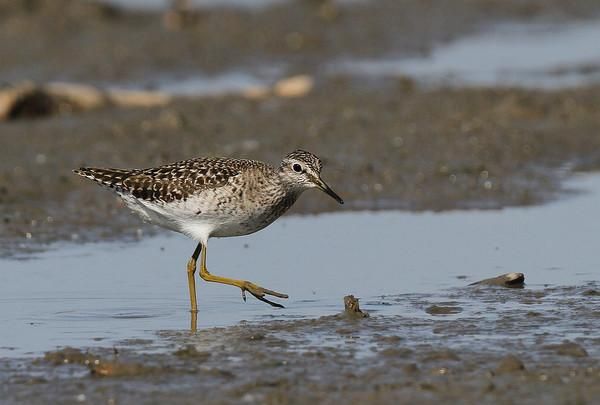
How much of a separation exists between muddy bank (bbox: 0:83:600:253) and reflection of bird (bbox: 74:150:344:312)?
2.35m

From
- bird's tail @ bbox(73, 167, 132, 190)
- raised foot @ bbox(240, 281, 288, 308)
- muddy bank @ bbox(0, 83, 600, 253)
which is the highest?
muddy bank @ bbox(0, 83, 600, 253)

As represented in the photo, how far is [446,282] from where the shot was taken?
1142cm

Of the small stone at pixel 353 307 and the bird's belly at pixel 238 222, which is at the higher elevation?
the bird's belly at pixel 238 222

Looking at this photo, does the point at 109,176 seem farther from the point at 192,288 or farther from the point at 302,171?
the point at 302,171

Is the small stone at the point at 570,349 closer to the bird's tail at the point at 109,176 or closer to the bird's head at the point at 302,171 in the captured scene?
the bird's head at the point at 302,171

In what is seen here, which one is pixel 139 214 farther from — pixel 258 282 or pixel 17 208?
pixel 17 208

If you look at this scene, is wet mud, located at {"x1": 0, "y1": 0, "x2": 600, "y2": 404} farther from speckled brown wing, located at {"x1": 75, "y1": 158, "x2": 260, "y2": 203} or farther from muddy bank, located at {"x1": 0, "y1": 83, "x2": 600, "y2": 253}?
speckled brown wing, located at {"x1": 75, "y1": 158, "x2": 260, "y2": 203}

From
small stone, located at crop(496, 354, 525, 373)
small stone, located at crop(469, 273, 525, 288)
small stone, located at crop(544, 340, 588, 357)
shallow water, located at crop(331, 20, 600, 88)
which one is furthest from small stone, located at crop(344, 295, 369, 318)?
shallow water, located at crop(331, 20, 600, 88)

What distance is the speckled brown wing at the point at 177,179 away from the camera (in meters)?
10.9

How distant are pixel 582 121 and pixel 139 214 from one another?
8519mm

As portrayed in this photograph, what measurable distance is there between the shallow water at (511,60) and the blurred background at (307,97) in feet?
0.17

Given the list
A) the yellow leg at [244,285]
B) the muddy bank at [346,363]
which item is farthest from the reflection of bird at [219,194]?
the muddy bank at [346,363]

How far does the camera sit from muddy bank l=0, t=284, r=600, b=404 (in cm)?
789

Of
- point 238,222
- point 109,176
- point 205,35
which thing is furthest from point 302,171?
point 205,35
